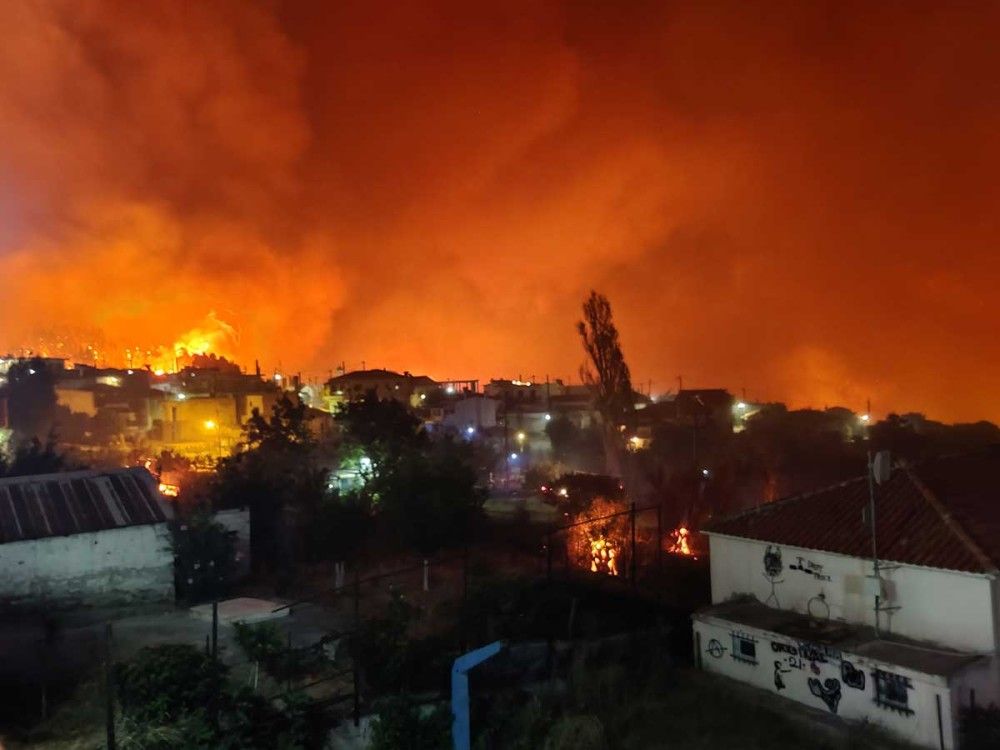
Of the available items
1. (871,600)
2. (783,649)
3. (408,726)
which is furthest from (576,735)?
(871,600)

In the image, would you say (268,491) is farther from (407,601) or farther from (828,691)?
(828,691)

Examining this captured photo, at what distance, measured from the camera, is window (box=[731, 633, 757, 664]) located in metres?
13.1

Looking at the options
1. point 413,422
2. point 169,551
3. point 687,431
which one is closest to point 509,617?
point 169,551

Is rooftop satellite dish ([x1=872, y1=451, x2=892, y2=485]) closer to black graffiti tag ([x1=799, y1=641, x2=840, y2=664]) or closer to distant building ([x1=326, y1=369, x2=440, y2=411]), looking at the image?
black graffiti tag ([x1=799, y1=641, x2=840, y2=664])

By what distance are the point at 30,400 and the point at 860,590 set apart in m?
47.8

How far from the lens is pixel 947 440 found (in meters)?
43.7

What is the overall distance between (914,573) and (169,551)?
47.1 ft

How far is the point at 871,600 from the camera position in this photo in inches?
492

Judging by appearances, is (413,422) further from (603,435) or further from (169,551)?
(603,435)

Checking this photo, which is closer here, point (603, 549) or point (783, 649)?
point (783, 649)

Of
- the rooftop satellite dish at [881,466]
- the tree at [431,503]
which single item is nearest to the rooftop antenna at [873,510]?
the rooftop satellite dish at [881,466]

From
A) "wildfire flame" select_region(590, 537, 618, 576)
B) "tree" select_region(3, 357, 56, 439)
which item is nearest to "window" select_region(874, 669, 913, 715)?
"wildfire flame" select_region(590, 537, 618, 576)

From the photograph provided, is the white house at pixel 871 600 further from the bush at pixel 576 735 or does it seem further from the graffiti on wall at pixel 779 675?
the bush at pixel 576 735

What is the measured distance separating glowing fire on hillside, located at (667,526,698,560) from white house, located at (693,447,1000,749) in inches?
340
